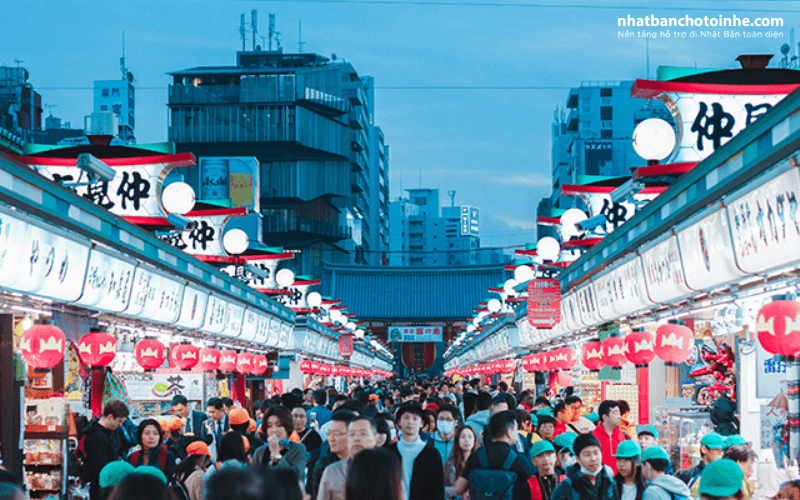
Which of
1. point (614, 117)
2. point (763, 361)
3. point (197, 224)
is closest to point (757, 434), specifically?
point (763, 361)

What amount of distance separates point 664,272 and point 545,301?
892cm

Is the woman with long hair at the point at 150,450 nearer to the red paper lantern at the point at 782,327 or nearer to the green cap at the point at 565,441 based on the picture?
the green cap at the point at 565,441

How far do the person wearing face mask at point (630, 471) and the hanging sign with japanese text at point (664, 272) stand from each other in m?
3.31

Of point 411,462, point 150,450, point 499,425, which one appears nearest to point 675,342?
point 499,425

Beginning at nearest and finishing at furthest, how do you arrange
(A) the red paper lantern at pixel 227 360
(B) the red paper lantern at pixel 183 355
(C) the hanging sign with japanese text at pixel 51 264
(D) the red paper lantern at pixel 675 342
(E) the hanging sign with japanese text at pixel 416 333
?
(C) the hanging sign with japanese text at pixel 51 264 < (D) the red paper lantern at pixel 675 342 < (B) the red paper lantern at pixel 183 355 < (A) the red paper lantern at pixel 227 360 < (E) the hanging sign with japanese text at pixel 416 333

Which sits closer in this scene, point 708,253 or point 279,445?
point 708,253

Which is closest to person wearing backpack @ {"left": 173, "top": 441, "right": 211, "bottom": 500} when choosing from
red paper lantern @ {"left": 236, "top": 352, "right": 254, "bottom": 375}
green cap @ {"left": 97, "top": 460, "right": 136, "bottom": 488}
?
green cap @ {"left": 97, "top": 460, "right": 136, "bottom": 488}

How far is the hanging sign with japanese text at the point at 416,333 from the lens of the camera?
214ft

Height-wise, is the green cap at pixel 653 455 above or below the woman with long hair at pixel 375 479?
below

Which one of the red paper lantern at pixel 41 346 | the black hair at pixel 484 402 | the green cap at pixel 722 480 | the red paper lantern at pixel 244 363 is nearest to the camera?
the green cap at pixel 722 480

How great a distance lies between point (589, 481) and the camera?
7398 mm

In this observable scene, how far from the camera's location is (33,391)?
49.1 feet

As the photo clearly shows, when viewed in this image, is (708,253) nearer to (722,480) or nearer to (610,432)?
(610,432)

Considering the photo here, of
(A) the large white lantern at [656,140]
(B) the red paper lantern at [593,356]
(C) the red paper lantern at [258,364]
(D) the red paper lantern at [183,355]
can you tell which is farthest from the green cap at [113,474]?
(C) the red paper lantern at [258,364]
